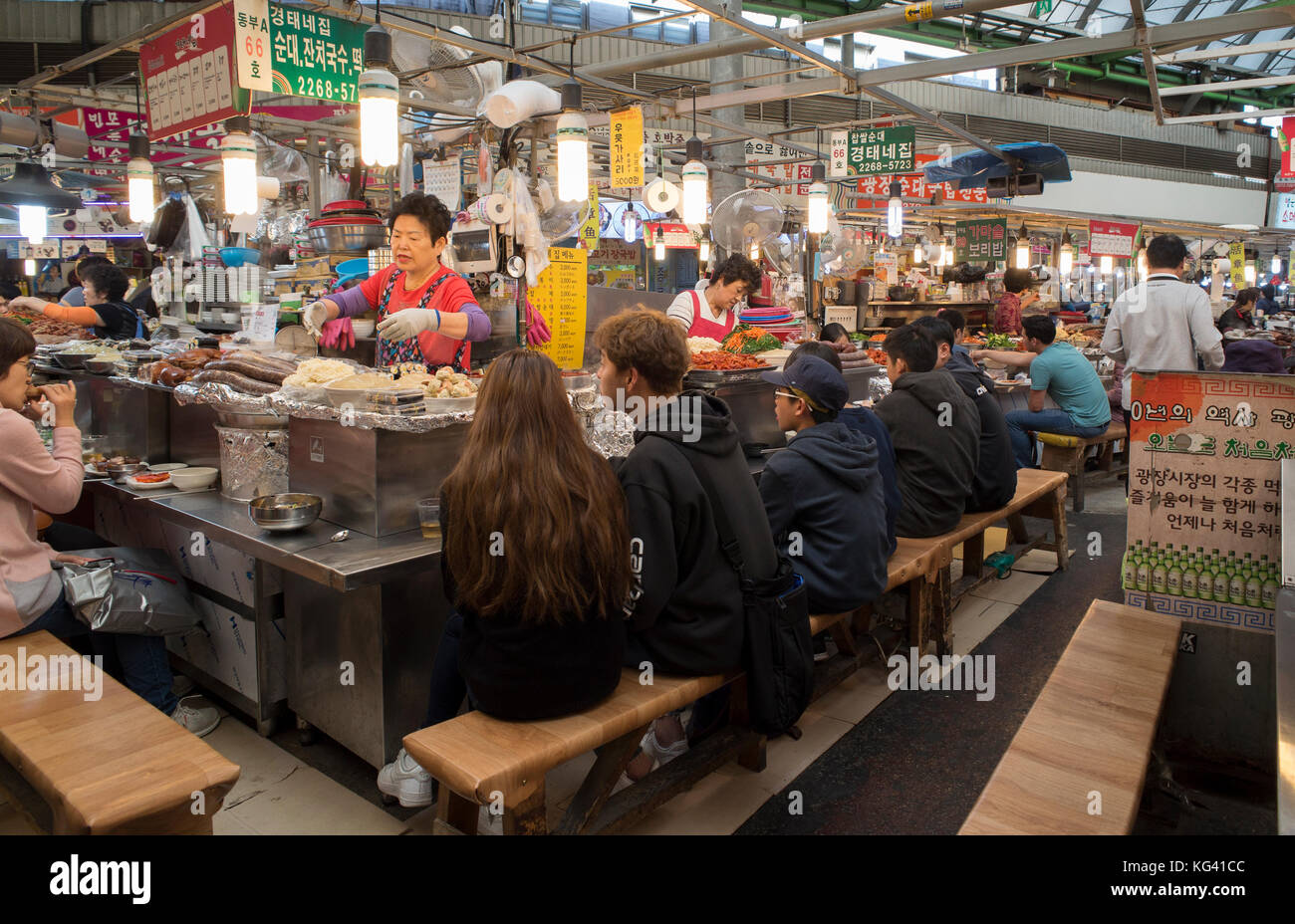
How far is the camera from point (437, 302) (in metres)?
4.16

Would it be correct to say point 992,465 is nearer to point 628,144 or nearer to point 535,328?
point 535,328

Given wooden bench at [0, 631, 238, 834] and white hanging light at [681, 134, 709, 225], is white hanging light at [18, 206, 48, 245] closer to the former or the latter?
white hanging light at [681, 134, 709, 225]

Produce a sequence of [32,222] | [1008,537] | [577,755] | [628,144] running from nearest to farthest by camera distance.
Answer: [577,755], [1008,537], [628,144], [32,222]

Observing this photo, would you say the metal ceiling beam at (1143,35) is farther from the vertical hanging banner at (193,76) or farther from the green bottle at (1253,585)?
the vertical hanging banner at (193,76)

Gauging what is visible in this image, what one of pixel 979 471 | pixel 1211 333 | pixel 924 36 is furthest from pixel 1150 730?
pixel 924 36

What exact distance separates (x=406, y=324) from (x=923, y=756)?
2948mm

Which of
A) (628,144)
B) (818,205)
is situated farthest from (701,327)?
(818,205)

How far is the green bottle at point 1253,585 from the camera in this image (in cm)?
312

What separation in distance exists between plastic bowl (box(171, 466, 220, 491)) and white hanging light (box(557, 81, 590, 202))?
234 cm

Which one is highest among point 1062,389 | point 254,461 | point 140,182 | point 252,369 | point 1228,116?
point 1228,116

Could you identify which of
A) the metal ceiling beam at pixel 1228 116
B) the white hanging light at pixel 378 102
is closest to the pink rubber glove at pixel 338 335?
the white hanging light at pixel 378 102

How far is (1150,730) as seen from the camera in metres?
2.60

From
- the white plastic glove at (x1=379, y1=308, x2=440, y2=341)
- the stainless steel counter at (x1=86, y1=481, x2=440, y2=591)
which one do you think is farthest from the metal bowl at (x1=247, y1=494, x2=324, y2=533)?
the white plastic glove at (x1=379, y1=308, x2=440, y2=341)
